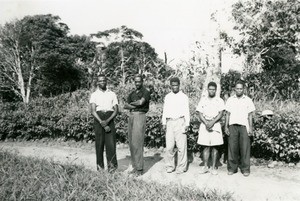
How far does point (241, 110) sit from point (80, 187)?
3246 mm

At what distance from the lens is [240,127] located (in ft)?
19.1

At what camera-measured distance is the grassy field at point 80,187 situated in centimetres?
389

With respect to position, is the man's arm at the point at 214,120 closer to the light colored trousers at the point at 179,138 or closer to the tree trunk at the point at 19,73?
the light colored trousers at the point at 179,138

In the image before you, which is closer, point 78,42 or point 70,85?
point 70,85

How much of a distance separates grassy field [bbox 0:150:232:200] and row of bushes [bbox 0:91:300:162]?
2.70 meters

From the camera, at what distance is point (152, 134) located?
8.23 metres

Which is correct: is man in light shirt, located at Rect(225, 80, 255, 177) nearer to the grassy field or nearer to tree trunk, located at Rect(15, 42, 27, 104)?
the grassy field

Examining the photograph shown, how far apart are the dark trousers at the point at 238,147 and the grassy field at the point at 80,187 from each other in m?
1.85

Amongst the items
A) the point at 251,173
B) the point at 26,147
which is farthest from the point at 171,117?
the point at 26,147

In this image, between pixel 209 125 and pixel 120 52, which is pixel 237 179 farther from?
pixel 120 52

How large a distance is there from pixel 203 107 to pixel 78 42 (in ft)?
120

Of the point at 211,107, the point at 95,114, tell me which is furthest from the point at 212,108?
the point at 95,114

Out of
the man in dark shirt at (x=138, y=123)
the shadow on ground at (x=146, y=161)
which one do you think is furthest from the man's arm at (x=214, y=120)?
the shadow on ground at (x=146, y=161)

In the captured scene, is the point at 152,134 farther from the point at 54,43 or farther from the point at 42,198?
the point at 54,43
